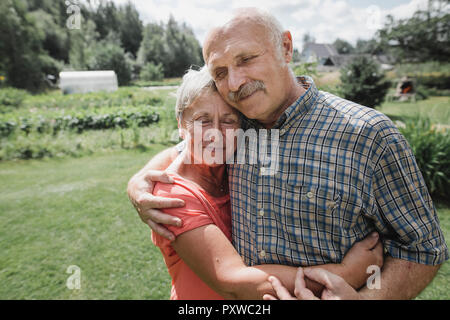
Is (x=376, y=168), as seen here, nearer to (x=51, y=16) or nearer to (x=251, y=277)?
(x=251, y=277)

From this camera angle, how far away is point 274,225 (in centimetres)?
141

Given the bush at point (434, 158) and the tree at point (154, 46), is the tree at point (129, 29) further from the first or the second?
the bush at point (434, 158)

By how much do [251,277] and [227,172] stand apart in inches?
29.5

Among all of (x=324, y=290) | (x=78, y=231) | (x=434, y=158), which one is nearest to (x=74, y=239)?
(x=78, y=231)

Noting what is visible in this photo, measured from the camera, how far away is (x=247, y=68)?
55.6 inches

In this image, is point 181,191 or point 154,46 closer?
point 181,191

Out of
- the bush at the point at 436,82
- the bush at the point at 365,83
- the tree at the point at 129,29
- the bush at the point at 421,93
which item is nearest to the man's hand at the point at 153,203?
the bush at the point at 365,83

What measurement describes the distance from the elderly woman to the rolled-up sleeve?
0.14m

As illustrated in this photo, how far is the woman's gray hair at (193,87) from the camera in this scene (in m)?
1.52

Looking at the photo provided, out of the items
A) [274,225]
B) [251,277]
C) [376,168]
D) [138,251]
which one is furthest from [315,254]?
[138,251]

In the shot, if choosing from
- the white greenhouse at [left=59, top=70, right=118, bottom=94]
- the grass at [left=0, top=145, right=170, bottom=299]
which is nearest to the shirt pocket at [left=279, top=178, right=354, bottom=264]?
the grass at [left=0, top=145, right=170, bottom=299]

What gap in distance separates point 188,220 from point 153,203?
0.81ft

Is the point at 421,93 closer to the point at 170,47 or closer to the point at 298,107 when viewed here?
the point at 170,47

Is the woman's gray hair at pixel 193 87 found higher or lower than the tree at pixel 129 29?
lower
